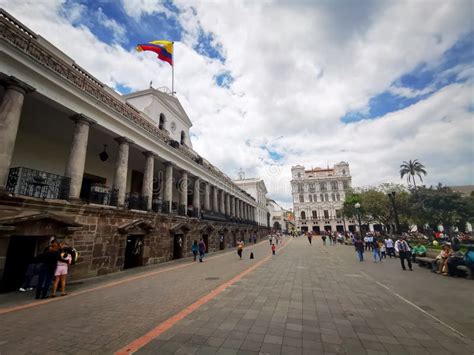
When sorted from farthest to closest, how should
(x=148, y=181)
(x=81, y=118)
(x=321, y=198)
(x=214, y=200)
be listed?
(x=321, y=198) → (x=214, y=200) → (x=148, y=181) → (x=81, y=118)

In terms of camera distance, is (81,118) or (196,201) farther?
(196,201)

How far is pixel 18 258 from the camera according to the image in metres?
7.93

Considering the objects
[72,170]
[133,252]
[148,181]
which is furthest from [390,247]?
[72,170]

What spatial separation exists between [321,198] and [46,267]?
76202 millimetres

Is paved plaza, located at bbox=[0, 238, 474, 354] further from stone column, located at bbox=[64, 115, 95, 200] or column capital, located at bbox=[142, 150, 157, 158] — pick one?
column capital, located at bbox=[142, 150, 157, 158]

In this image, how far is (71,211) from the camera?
29.8 feet

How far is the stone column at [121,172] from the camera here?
11902 millimetres

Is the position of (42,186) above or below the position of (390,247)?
above

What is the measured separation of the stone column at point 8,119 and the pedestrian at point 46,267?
104 inches

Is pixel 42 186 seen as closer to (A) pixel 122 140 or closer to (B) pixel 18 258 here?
(B) pixel 18 258

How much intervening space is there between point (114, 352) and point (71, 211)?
756 centimetres

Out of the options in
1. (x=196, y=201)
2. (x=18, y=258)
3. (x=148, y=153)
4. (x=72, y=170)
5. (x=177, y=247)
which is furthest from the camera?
(x=196, y=201)

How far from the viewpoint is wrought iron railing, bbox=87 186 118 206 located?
1102cm

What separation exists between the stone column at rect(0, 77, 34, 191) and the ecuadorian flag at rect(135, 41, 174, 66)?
10.7 meters
